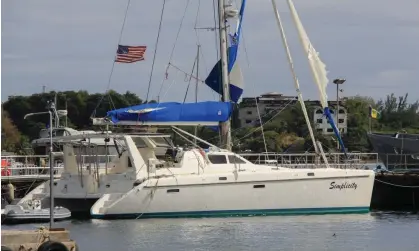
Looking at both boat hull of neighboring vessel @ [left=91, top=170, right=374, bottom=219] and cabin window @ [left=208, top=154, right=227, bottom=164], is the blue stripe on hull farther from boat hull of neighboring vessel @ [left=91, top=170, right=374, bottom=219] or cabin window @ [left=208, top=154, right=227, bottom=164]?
cabin window @ [left=208, top=154, right=227, bottom=164]

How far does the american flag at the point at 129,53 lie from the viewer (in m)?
38.3

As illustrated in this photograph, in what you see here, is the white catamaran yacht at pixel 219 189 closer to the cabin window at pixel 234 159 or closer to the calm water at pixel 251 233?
the cabin window at pixel 234 159

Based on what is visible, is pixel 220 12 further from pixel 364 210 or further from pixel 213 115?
pixel 364 210

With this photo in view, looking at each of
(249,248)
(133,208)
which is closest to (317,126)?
(133,208)

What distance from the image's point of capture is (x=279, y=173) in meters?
35.2

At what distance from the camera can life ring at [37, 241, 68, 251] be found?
19.7m

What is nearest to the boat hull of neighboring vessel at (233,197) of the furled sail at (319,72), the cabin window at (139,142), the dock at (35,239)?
the cabin window at (139,142)

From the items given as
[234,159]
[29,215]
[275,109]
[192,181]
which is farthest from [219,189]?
[275,109]

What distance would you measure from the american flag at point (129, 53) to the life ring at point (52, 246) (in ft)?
62.7

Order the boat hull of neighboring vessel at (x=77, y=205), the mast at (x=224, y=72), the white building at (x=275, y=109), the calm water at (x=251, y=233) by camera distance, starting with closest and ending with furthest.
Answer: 1. the calm water at (x=251, y=233)
2. the boat hull of neighboring vessel at (x=77, y=205)
3. the mast at (x=224, y=72)
4. the white building at (x=275, y=109)

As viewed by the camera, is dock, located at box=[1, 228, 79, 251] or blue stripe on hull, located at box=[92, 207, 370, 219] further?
blue stripe on hull, located at box=[92, 207, 370, 219]

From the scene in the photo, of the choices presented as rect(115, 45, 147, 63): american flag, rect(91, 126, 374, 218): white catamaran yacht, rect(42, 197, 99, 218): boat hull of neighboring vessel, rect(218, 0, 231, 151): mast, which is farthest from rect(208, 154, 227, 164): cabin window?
rect(115, 45, 147, 63): american flag

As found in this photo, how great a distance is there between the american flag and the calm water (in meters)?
→ 7.56

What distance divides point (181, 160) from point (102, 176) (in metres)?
3.23
